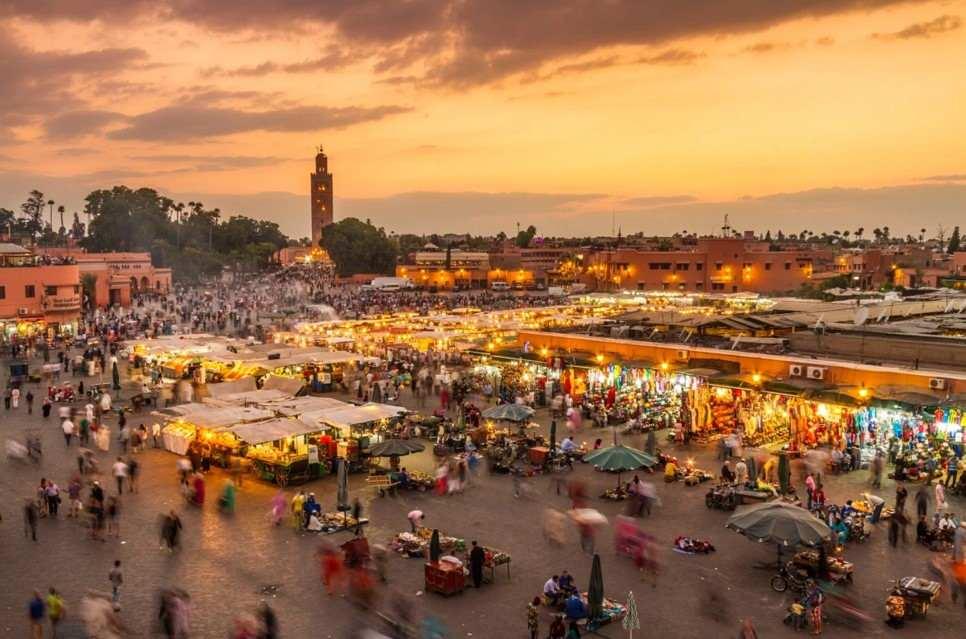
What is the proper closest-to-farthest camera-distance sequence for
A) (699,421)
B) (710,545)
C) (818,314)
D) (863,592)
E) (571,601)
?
(571,601) < (863,592) < (710,545) < (699,421) < (818,314)

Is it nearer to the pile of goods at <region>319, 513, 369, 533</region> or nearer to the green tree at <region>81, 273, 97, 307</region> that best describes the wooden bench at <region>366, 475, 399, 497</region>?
the pile of goods at <region>319, 513, 369, 533</region>

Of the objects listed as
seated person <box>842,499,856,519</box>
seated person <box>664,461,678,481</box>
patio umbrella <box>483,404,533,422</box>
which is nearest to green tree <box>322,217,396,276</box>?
patio umbrella <box>483,404,533,422</box>

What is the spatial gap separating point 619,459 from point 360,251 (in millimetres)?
99113

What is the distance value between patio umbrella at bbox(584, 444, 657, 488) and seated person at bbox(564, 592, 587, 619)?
5.67 m

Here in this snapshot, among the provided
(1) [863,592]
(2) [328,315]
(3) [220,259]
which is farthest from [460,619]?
(3) [220,259]

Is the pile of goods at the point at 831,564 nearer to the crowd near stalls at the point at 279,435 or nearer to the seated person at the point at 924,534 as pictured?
the seated person at the point at 924,534

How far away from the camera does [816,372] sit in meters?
20.5

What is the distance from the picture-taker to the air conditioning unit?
66.6ft

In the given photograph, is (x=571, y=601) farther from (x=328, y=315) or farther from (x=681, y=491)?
(x=328, y=315)

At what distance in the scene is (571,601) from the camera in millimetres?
10406

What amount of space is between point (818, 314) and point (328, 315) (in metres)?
30.9

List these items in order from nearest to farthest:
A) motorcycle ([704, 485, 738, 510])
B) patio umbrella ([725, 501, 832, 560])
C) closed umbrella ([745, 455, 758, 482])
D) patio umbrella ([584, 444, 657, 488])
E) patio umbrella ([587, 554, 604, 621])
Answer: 1. patio umbrella ([587, 554, 604, 621])
2. patio umbrella ([725, 501, 832, 560])
3. motorcycle ([704, 485, 738, 510])
4. patio umbrella ([584, 444, 657, 488])
5. closed umbrella ([745, 455, 758, 482])

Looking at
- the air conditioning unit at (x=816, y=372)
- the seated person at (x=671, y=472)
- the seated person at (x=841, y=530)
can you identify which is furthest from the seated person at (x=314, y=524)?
the air conditioning unit at (x=816, y=372)

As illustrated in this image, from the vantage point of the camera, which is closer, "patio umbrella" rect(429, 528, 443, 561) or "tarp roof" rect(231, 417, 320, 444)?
"patio umbrella" rect(429, 528, 443, 561)
